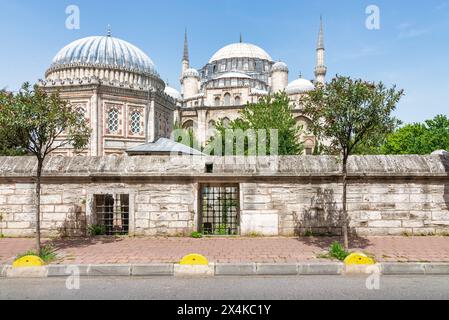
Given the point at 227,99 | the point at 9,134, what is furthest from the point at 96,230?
the point at 227,99

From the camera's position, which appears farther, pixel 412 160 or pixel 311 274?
pixel 412 160

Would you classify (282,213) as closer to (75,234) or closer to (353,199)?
(353,199)

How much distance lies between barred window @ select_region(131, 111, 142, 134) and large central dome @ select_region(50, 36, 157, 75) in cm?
577

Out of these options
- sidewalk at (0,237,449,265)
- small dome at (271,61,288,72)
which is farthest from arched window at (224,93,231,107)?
sidewalk at (0,237,449,265)

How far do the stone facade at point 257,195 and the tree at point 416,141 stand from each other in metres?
29.4

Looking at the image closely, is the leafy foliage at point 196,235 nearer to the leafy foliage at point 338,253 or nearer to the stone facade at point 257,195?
the stone facade at point 257,195

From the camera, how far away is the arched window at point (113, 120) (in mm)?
30125

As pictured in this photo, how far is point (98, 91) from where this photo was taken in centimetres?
2942

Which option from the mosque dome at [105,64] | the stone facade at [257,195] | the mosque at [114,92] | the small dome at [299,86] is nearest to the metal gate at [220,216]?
the stone facade at [257,195]

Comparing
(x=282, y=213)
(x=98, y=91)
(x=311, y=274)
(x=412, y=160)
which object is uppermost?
(x=98, y=91)

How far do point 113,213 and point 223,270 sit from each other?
182 inches

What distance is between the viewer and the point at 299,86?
183 ft
